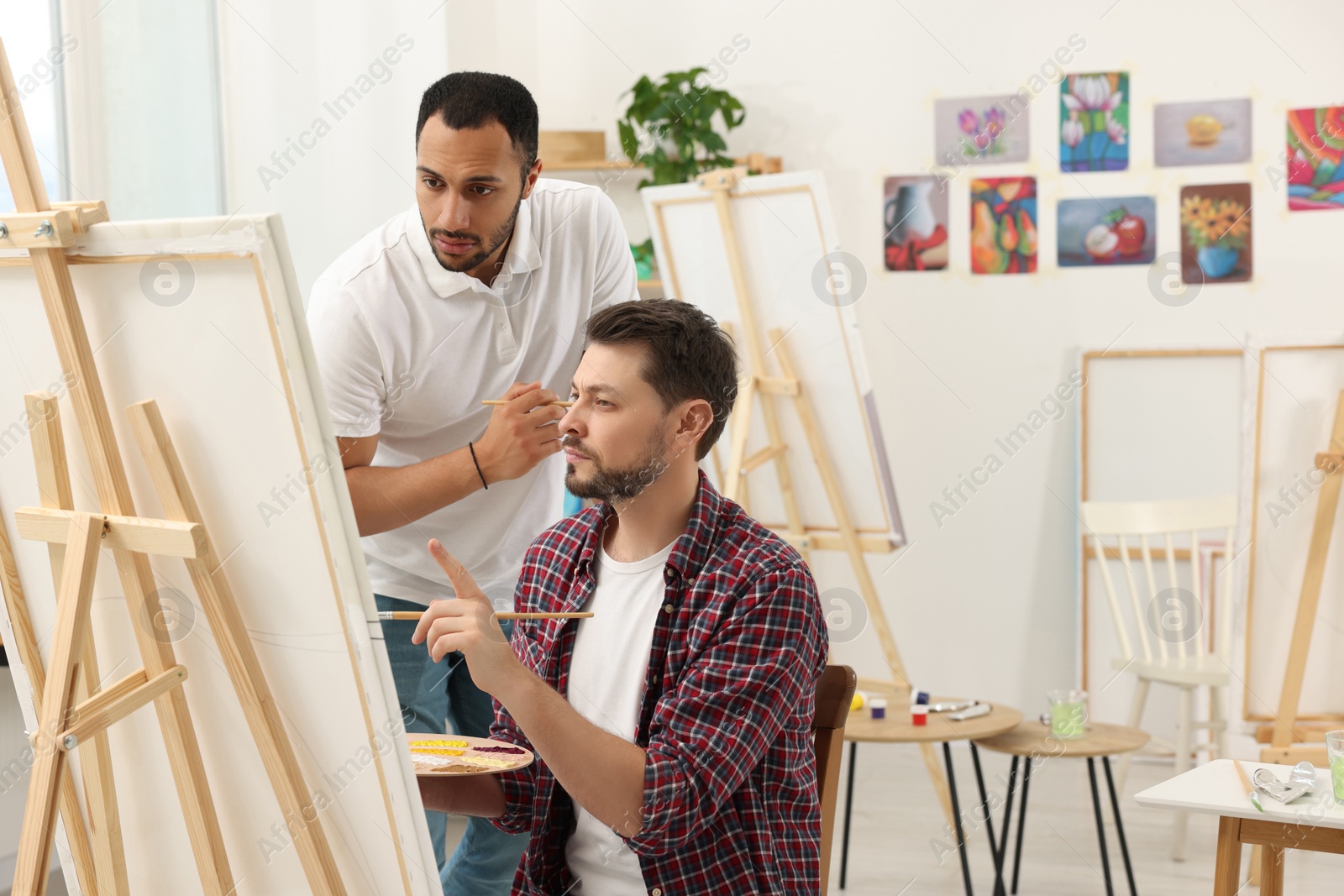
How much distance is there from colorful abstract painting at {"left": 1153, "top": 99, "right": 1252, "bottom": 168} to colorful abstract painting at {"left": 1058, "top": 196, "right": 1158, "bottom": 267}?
175 mm

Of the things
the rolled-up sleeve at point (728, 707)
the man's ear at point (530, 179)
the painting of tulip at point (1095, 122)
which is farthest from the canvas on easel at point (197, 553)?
the painting of tulip at point (1095, 122)

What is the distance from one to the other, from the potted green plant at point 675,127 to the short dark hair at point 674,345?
8.40 feet

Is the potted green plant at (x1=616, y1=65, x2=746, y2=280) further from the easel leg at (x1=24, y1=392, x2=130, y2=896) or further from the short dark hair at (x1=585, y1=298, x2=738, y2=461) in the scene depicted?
the easel leg at (x1=24, y1=392, x2=130, y2=896)

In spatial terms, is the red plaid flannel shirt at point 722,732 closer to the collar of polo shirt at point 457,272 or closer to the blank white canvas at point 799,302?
the collar of polo shirt at point 457,272

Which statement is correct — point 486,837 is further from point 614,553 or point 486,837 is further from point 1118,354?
point 1118,354

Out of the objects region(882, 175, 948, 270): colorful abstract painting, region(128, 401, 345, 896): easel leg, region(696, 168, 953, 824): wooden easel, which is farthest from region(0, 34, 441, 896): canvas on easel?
region(882, 175, 948, 270): colorful abstract painting

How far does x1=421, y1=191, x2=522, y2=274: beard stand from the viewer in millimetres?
1742

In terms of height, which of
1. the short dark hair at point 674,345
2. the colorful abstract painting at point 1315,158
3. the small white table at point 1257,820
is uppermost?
the colorful abstract painting at point 1315,158

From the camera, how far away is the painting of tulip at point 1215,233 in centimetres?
402

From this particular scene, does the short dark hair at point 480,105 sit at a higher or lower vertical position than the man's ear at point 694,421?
higher

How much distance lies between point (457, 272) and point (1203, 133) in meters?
3.09

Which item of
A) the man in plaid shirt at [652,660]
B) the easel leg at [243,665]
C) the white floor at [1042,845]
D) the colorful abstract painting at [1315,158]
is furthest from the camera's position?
the colorful abstract painting at [1315,158]

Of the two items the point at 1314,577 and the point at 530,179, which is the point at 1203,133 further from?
the point at 530,179

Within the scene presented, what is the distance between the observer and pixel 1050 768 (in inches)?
159
